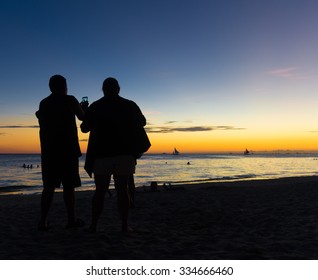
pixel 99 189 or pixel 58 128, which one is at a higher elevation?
pixel 58 128

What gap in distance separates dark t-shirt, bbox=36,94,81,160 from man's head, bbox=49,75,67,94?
0.28 ft

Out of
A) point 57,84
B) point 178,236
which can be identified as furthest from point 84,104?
point 178,236

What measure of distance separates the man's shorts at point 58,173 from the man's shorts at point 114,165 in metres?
0.60

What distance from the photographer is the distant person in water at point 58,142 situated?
17.3ft

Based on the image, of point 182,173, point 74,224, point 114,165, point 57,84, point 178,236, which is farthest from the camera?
point 182,173

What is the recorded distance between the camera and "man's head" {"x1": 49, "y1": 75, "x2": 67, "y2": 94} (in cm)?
538

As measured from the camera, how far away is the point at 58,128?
5336 millimetres

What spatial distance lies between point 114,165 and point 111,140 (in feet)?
1.19

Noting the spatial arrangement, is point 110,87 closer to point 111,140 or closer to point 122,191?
point 111,140

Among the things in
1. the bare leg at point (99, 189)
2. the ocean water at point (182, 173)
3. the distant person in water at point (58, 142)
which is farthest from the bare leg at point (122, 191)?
the ocean water at point (182, 173)

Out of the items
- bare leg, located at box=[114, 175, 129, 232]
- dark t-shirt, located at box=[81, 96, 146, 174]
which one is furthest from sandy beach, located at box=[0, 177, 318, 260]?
dark t-shirt, located at box=[81, 96, 146, 174]

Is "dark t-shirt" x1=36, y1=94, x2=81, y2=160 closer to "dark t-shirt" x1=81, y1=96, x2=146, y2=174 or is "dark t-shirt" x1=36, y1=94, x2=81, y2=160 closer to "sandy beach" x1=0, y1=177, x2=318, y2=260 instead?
"dark t-shirt" x1=81, y1=96, x2=146, y2=174

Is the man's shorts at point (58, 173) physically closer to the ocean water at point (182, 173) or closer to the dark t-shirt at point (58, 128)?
the dark t-shirt at point (58, 128)

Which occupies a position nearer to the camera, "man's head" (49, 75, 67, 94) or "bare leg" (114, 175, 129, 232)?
"bare leg" (114, 175, 129, 232)
